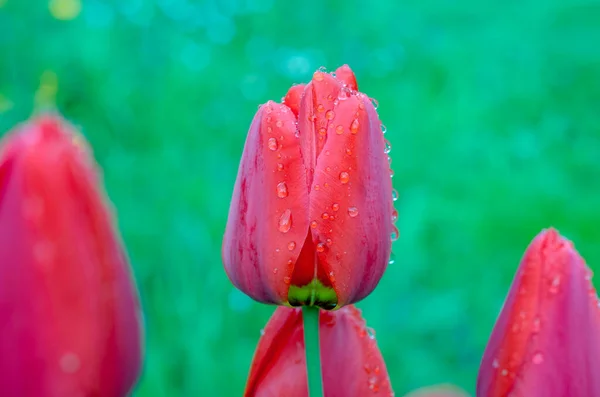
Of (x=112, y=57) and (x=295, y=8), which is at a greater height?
(x=295, y=8)

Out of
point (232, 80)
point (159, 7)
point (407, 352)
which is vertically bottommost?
point (407, 352)

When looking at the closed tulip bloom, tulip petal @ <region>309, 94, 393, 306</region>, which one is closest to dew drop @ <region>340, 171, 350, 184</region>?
tulip petal @ <region>309, 94, 393, 306</region>

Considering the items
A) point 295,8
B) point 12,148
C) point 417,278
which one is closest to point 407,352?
point 417,278

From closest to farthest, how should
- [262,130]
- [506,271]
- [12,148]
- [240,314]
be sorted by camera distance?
1. [12,148]
2. [262,130]
3. [240,314]
4. [506,271]

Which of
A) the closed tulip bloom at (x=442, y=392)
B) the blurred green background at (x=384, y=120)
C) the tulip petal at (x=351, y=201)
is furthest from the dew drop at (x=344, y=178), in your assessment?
the blurred green background at (x=384, y=120)

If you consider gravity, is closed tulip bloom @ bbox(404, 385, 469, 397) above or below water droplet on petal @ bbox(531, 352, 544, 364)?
below

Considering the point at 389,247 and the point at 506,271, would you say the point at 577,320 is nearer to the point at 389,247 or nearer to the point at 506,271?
the point at 389,247

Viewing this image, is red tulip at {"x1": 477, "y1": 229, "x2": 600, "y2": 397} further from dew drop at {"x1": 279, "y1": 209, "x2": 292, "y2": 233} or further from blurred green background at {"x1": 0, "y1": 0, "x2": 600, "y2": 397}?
blurred green background at {"x1": 0, "y1": 0, "x2": 600, "y2": 397}
